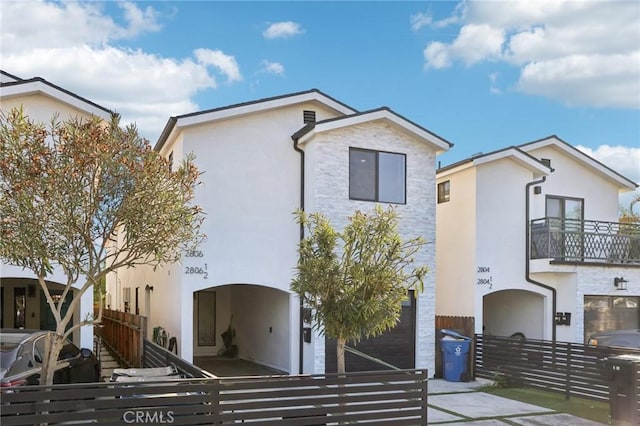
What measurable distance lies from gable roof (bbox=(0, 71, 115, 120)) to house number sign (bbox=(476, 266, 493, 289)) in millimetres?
10152

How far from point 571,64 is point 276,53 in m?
7.22

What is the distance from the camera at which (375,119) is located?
14.9 meters

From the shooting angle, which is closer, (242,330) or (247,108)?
(247,108)

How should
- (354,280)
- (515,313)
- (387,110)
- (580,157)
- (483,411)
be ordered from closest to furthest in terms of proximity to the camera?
(354,280)
(483,411)
(387,110)
(515,313)
(580,157)

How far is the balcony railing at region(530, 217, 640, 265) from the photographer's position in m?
17.1

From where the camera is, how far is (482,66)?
642 inches

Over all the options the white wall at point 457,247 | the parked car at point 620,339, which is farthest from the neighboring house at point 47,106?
the parked car at point 620,339

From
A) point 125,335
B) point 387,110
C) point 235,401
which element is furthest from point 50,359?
point 387,110

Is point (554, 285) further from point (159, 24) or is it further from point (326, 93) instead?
point (159, 24)

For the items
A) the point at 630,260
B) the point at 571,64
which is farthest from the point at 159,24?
the point at 630,260

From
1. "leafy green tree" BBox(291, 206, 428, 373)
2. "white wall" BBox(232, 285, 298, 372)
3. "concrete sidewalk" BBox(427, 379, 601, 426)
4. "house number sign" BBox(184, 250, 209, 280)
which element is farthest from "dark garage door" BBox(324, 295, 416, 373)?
"leafy green tree" BBox(291, 206, 428, 373)

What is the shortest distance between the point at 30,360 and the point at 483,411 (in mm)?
7750

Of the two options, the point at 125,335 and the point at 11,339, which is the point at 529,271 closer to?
the point at 125,335

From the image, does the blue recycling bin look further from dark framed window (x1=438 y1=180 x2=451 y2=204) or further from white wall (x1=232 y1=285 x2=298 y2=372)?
dark framed window (x1=438 y1=180 x2=451 y2=204)
